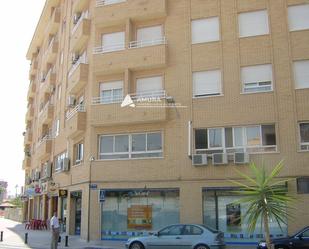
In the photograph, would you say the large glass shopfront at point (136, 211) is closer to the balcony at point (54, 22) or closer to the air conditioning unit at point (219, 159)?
the air conditioning unit at point (219, 159)

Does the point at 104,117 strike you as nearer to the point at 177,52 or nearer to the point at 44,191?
the point at 177,52

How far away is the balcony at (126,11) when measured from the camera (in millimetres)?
25391

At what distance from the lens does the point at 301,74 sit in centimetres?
2220

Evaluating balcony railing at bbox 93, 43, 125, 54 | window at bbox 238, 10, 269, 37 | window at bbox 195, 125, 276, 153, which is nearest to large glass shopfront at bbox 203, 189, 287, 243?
window at bbox 195, 125, 276, 153

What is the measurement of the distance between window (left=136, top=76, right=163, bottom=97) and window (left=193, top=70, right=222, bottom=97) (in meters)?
2.12

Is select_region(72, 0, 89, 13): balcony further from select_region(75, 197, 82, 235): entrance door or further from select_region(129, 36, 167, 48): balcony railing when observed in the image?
select_region(75, 197, 82, 235): entrance door

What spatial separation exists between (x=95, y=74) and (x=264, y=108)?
33.6ft

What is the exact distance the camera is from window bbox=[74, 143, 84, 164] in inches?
1084

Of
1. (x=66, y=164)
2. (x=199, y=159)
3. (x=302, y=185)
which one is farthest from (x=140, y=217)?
(x=302, y=185)

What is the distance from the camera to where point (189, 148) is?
904 inches

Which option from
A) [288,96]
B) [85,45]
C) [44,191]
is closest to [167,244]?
[288,96]

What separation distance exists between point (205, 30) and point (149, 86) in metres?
4.48

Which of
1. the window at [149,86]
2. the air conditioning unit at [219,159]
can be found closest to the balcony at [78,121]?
the window at [149,86]

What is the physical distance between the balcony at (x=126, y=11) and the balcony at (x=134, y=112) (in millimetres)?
4735
